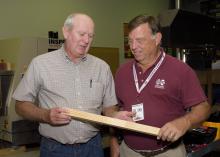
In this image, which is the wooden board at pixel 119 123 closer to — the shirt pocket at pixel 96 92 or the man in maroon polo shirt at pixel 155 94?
the man in maroon polo shirt at pixel 155 94

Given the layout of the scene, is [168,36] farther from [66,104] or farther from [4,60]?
[4,60]

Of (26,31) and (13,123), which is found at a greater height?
(26,31)

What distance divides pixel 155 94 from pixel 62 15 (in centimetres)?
282

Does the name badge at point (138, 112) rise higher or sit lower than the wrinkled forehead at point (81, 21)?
lower

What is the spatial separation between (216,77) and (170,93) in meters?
1.61

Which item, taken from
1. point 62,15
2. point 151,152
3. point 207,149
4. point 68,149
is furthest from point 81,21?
point 62,15

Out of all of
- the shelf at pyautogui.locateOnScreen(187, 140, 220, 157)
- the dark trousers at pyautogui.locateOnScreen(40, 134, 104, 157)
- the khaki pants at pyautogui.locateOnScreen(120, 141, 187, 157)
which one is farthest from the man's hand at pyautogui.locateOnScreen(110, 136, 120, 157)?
the shelf at pyautogui.locateOnScreen(187, 140, 220, 157)

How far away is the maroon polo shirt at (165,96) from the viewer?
1893mm

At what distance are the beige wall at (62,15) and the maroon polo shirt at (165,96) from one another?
7.90 ft

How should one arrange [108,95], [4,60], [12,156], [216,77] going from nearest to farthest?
[108,95], [12,156], [4,60], [216,77]

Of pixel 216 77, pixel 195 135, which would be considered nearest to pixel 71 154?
pixel 195 135

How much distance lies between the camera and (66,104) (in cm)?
195

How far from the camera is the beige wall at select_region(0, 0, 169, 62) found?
12.7 ft

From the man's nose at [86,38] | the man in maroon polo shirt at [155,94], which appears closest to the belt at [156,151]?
the man in maroon polo shirt at [155,94]
